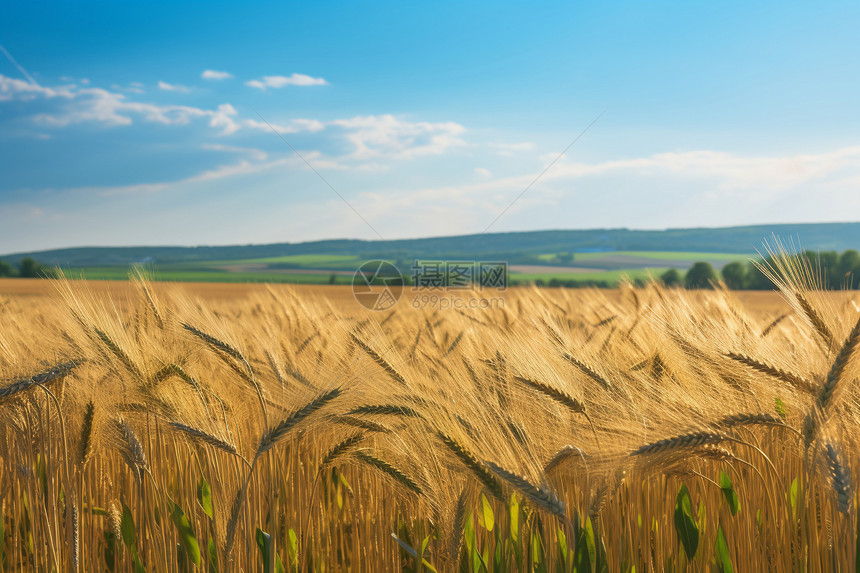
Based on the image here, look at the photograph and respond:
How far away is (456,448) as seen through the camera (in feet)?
5.22

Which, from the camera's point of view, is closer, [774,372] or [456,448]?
[456,448]

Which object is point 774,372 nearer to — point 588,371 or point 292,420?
point 588,371

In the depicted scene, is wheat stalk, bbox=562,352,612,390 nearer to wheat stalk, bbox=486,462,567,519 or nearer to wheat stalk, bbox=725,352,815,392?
wheat stalk, bbox=725,352,815,392

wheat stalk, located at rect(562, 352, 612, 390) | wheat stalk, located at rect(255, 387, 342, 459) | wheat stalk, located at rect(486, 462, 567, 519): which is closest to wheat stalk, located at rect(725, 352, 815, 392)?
wheat stalk, located at rect(562, 352, 612, 390)

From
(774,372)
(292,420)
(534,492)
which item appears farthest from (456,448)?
(774,372)

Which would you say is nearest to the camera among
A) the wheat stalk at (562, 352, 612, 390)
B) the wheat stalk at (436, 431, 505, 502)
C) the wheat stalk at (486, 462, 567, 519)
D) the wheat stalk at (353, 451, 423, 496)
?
the wheat stalk at (486, 462, 567, 519)

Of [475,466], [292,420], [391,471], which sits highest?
[292,420]

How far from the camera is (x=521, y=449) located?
5.22ft

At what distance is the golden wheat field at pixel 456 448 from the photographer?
5.24ft

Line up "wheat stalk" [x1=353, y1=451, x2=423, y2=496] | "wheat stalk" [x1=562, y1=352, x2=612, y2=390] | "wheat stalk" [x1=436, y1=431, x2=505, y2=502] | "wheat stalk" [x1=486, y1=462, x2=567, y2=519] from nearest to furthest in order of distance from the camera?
"wheat stalk" [x1=486, y1=462, x2=567, y2=519] → "wheat stalk" [x1=436, y1=431, x2=505, y2=502] → "wheat stalk" [x1=353, y1=451, x2=423, y2=496] → "wheat stalk" [x1=562, y1=352, x2=612, y2=390]

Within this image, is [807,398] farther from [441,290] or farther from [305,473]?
[441,290]

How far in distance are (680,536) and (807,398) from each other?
603mm

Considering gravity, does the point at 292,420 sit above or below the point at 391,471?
above

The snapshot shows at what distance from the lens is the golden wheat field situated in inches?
62.9
